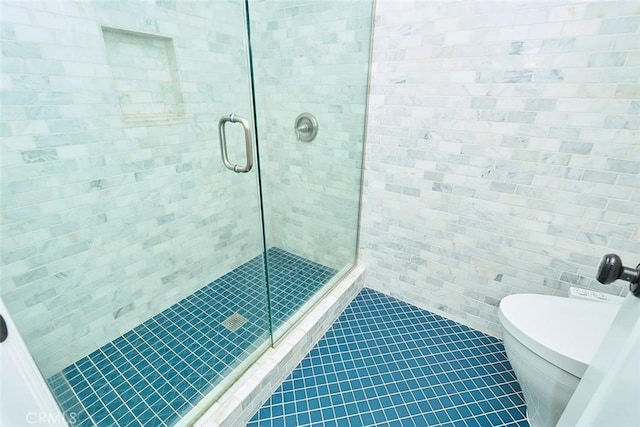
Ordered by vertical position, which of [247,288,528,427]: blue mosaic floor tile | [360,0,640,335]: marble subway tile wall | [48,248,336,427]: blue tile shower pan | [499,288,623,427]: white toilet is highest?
[360,0,640,335]: marble subway tile wall

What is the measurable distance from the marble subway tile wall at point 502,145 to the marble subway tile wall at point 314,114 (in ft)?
0.43

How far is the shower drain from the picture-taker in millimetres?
1527

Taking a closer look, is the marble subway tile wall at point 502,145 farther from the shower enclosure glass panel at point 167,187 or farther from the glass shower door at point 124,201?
the glass shower door at point 124,201

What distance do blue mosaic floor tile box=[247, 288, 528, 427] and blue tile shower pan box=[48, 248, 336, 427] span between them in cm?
28

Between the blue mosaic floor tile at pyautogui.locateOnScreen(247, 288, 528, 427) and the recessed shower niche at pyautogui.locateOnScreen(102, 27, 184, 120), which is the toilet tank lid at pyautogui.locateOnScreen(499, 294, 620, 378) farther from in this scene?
the recessed shower niche at pyautogui.locateOnScreen(102, 27, 184, 120)

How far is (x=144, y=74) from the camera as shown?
1.41 meters

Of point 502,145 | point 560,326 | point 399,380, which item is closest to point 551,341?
point 560,326

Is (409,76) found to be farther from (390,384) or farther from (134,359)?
(134,359)

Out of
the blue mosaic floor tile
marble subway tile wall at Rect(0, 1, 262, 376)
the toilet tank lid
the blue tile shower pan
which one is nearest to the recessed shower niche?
marble subway tile wall at Rect(0, 1, 262, 376)

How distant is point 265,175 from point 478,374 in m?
1.63

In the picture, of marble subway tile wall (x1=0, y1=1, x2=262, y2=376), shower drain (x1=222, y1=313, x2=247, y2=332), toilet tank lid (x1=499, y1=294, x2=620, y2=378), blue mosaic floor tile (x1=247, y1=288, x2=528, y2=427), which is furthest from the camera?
shower drain (x1=222, y1=313, x2=247, y2=332)

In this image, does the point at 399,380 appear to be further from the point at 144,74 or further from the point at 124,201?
the point at 144,74

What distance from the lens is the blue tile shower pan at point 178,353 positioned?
1.17 metres

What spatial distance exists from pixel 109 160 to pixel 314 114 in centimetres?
109
